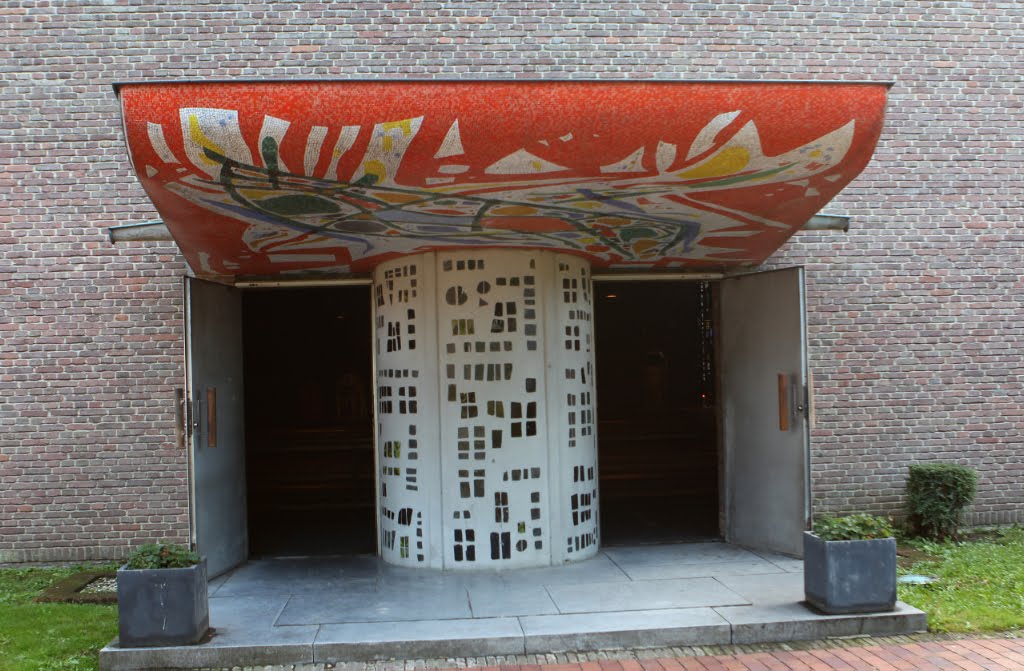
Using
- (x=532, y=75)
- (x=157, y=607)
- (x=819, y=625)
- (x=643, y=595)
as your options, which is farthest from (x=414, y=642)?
(x=532, y=75)

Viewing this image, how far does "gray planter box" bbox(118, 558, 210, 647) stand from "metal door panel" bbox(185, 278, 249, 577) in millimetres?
1257

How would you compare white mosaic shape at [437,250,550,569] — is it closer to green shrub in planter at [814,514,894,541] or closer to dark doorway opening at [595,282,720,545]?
green shrub in planter at [814,514,894,541]

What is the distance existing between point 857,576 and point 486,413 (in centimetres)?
347

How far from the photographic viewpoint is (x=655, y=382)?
92.7ft

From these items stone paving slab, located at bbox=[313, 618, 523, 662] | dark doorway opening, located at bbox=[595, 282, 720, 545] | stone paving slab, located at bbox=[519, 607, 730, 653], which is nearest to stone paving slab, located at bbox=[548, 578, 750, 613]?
stone paving slab, located at bbox=[519, 607, 730, 653]

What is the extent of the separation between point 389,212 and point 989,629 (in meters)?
5.46

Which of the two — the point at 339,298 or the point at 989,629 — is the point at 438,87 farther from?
the point at 339,298

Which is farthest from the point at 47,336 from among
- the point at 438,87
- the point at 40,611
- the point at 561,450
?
the point at 438,87

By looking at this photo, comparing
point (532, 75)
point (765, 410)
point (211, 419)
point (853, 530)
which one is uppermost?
point (532, 75)

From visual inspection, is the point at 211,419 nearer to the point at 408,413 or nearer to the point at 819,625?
the point at 408,413

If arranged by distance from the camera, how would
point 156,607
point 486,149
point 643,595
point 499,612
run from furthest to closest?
point 643,595
point 499,612
point 156,607
point 486,149

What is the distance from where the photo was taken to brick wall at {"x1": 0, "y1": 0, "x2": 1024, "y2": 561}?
8.84 meters

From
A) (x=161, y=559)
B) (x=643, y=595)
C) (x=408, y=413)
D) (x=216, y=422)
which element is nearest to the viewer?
(x=161, y=559)

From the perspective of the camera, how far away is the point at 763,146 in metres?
5.33
